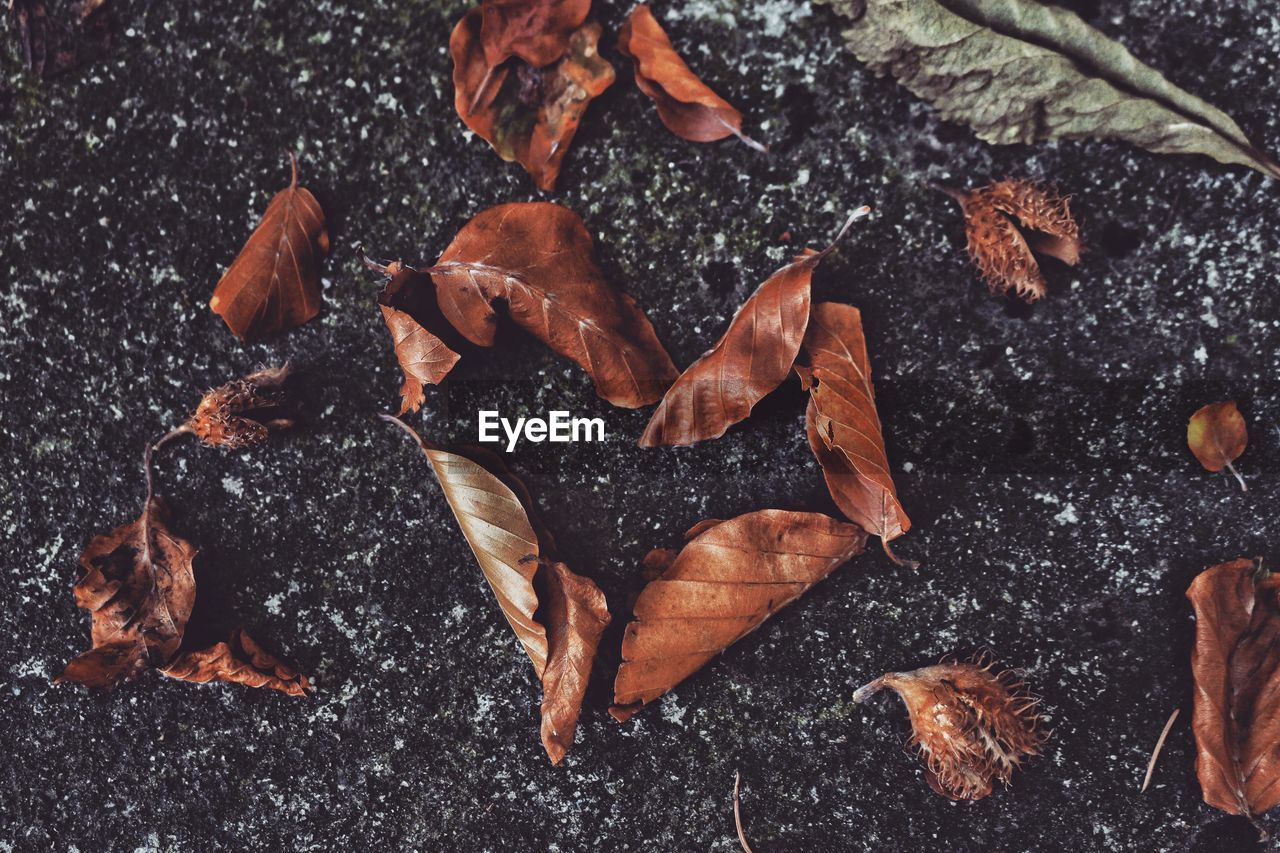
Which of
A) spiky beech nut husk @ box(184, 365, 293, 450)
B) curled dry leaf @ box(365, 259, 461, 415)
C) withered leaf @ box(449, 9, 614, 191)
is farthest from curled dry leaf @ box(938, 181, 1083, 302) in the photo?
spiky beech nut husk @ box(184, 365, 293, 450)

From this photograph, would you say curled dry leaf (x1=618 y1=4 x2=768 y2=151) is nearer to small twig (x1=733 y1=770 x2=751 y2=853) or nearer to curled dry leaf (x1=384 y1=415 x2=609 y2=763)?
curled dry leaf (x1=384 y1=415 x2=609 y2=763)

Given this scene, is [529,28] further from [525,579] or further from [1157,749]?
[1157,749]

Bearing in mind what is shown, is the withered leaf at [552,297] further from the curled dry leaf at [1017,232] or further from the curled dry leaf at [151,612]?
the curled dry leaf at [151,612]

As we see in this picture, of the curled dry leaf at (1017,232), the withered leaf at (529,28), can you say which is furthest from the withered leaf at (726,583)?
the withered leaf at (529,28)

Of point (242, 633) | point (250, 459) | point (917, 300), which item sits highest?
point (917, 300)

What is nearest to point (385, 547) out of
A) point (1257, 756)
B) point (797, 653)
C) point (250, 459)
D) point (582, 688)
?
point (250, 459)

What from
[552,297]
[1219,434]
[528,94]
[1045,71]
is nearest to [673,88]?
[528,94]

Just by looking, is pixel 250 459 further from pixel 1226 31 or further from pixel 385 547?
pixel 1226 31
